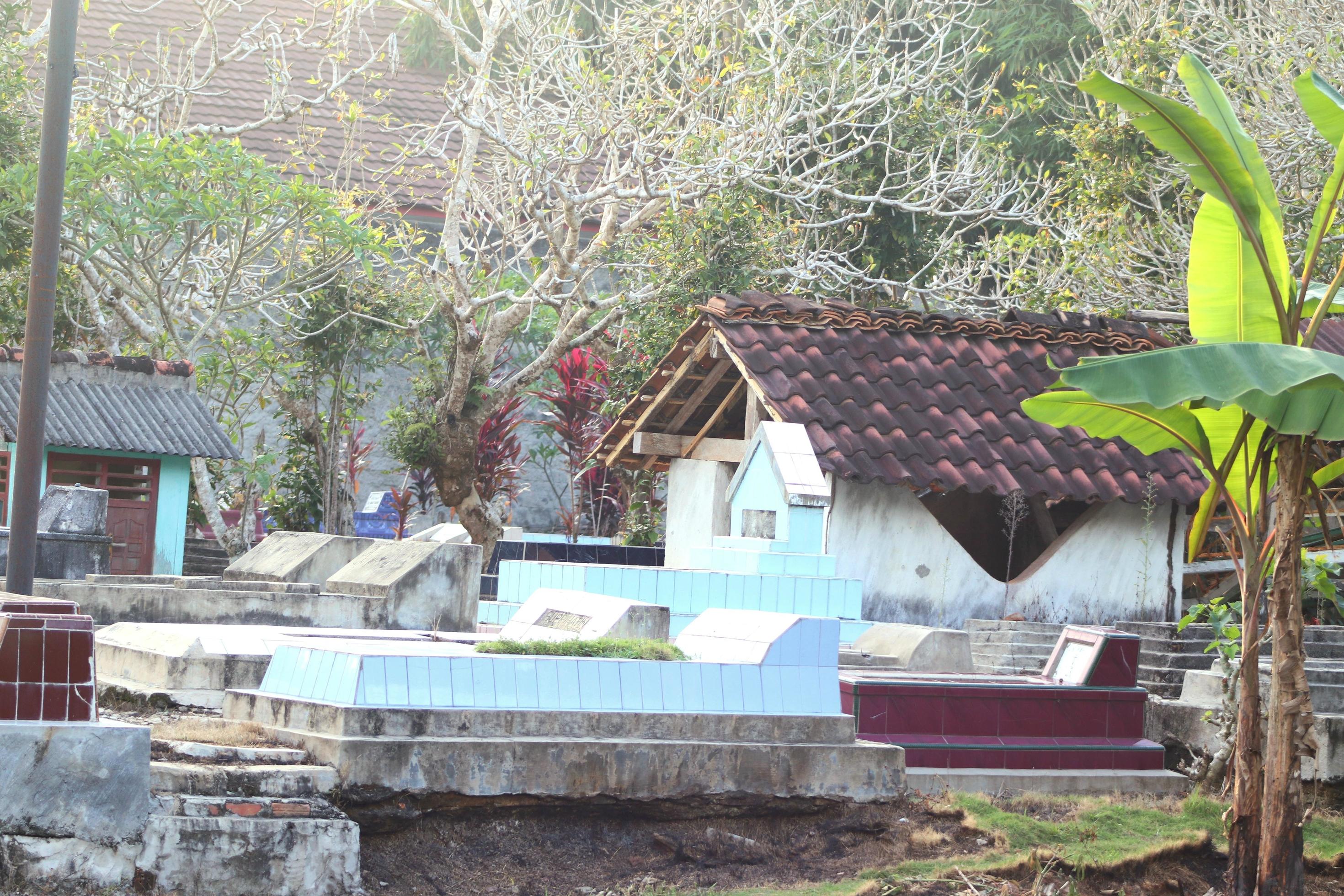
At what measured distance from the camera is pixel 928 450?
1292 cm

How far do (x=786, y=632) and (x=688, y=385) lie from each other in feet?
22.3

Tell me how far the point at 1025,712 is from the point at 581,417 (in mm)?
11959

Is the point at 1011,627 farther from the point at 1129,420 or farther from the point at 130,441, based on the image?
the point at 130,441

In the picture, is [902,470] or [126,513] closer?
[902,470]

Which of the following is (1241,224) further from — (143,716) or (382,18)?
(382,18)

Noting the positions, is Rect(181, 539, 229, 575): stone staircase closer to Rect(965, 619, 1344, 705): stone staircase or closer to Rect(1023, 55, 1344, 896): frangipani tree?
Rect(965, 619, 1344, 705): stone staircase

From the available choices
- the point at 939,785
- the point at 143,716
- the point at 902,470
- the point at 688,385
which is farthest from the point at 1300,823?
the point at 688,385

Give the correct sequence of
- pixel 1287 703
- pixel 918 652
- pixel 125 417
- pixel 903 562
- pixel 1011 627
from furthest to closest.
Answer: pixel 125 417 < pixel 903 562 < pixel 1011 627 < pixel 918 652 < pixel 1287 703

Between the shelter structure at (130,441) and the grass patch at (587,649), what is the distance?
361 inches

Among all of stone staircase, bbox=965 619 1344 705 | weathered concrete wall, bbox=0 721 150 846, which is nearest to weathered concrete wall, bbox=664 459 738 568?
stone staircase, bbox=965 619 1344 705

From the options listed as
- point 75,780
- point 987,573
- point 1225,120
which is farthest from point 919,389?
point 75,780

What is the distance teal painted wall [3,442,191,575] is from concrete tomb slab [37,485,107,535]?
2654 millimetres

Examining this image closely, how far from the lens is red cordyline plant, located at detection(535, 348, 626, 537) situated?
20484 millimetres

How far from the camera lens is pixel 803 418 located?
12.6 metres
